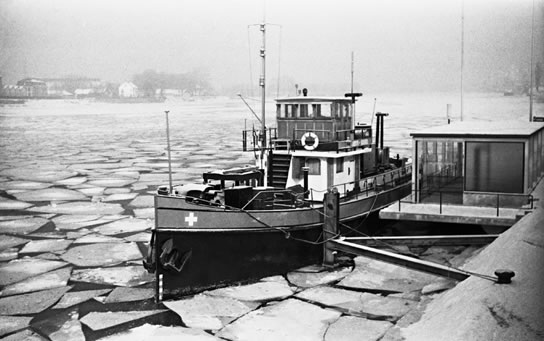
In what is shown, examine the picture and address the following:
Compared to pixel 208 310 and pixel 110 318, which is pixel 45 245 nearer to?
pixel 110 318

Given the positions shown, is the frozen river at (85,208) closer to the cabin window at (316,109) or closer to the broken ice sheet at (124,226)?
the broken ice sheet at (124,226)

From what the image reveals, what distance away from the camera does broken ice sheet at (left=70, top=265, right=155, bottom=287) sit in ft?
31.5

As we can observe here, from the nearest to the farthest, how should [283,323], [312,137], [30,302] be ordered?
[283,323], [30,302], [312,137]

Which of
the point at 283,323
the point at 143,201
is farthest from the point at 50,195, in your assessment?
the point at 283,323

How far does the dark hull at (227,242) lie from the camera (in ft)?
28.6

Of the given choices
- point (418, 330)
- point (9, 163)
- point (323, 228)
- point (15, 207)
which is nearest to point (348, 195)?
point (323, 228)

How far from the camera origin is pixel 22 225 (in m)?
13.4

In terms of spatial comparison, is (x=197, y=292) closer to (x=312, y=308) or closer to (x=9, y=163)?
(x=312, y=308)

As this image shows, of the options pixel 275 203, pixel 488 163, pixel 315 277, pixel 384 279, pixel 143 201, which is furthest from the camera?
pixel 143 201

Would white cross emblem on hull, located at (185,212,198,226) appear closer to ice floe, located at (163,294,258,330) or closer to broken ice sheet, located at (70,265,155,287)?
ice floe, located at (163,294,258,330)

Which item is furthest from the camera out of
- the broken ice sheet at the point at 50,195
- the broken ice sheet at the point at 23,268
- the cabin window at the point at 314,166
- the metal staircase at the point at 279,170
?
the broken ice sheet at the point at 50,195

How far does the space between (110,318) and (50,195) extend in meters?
10.2

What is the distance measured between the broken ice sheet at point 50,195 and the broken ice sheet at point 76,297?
7.98m

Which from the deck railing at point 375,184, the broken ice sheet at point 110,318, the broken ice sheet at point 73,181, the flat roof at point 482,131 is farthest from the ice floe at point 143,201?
the flat roof at point 482,131
